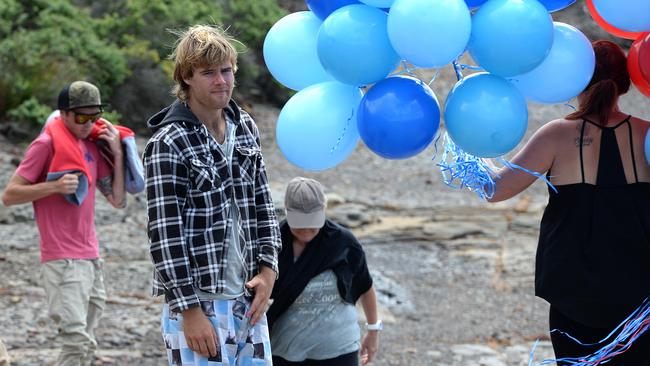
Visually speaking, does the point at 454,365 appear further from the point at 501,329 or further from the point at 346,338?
the point at 346,338

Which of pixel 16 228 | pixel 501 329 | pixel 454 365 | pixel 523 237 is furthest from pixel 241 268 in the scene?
pixel 523 237

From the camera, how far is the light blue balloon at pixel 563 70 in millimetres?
3355

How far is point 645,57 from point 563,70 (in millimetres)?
312

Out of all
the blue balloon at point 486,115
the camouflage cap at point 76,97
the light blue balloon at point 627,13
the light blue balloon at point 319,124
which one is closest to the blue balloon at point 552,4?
the light blue balloon at point 627,13

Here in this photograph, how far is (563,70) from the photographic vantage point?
11.0 ft

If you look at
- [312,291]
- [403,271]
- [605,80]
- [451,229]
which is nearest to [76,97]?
[312,291]

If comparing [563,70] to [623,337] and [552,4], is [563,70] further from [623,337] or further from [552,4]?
[623,337]

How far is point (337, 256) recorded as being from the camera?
4.29 metres

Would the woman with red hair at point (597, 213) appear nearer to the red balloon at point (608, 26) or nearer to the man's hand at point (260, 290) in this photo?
the red balloon at point (608, 26)

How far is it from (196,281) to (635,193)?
162 centimetres

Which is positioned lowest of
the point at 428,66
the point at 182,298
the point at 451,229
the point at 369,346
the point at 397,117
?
the point at 451,229

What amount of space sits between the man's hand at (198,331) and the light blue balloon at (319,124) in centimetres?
67

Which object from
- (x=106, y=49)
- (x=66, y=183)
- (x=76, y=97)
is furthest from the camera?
(x=106, y=49)

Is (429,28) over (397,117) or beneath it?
over
